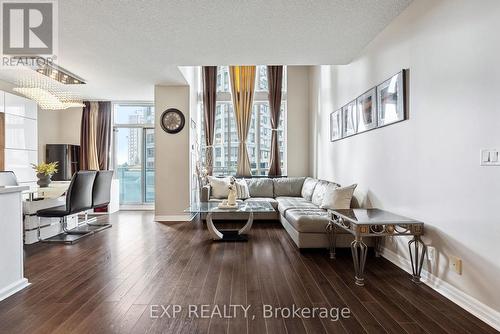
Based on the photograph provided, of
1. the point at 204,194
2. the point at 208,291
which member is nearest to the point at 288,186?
the point at 204,194

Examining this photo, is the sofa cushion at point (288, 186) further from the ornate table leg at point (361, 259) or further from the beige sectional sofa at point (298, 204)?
the ornate table leg at point (361, 259)

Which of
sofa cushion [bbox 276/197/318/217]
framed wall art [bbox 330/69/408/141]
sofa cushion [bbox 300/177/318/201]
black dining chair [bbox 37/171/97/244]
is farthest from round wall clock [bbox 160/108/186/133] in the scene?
framed wall art [bbox 330/69/408/141]

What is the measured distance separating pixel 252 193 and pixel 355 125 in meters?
2.78

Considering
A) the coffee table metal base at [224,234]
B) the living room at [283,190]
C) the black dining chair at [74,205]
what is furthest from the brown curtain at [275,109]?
the black dining chair at [74,205]

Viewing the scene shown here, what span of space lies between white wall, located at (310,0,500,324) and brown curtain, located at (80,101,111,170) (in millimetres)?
6176

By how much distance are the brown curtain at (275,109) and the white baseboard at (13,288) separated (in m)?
4.90

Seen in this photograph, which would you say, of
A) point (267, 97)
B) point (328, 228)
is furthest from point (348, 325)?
Result: point (267, 97)

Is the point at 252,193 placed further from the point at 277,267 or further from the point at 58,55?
the point at 58,55

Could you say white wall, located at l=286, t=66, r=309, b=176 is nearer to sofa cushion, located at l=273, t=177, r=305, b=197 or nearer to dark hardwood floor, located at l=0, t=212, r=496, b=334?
sofa cushion, located at l=273, t=177, r=305, b=197

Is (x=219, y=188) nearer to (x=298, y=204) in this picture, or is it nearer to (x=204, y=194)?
(x=204, y=194)

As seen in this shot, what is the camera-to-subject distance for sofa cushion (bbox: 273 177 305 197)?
5832 mm

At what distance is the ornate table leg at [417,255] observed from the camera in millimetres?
2371

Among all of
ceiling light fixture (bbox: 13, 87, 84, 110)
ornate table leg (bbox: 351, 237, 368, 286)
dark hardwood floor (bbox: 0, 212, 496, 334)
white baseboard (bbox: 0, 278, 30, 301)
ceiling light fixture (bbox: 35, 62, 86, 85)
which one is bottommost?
dark hardwood floor (bbox: 0, 212, 496, 334)

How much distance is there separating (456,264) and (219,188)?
160 inches
